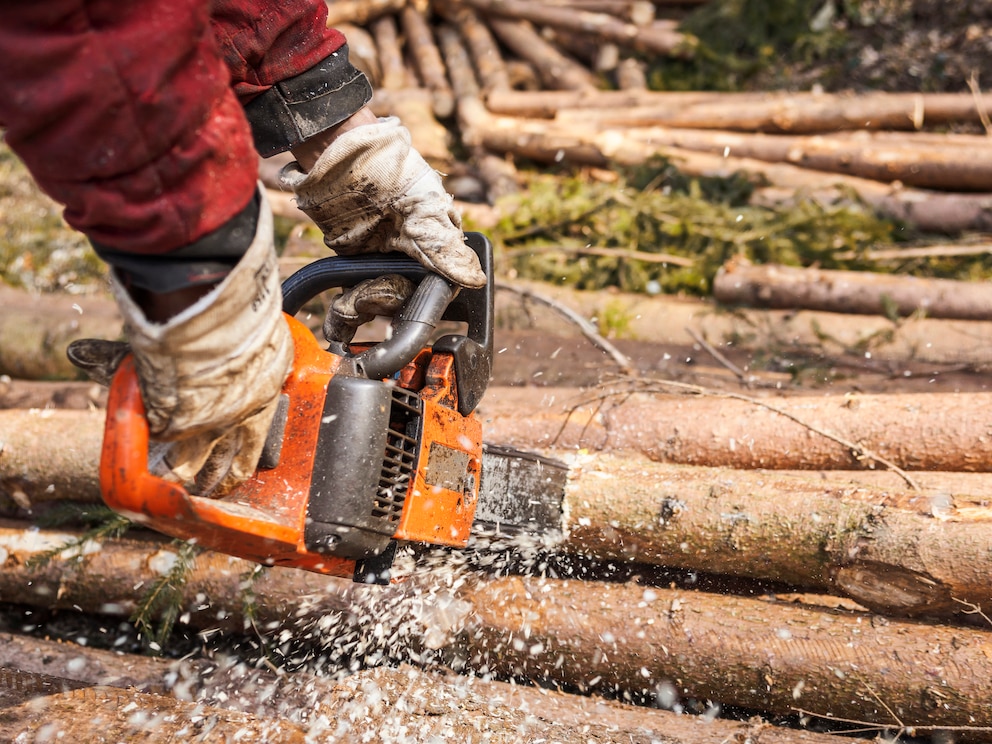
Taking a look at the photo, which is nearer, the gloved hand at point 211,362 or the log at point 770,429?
the gloved hand at point 211,362

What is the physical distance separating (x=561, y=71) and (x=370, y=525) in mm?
6445

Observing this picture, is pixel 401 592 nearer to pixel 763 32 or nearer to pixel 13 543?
pixel 13 543

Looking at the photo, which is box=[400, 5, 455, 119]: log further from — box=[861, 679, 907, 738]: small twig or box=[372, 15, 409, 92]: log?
box=[861, 679, 907, 738]: small twig

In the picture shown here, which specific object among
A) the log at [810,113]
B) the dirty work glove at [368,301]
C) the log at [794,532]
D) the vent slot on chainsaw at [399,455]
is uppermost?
the dirty work glove at [368,301]

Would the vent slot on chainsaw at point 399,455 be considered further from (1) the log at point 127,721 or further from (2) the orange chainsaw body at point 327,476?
(1) the log at point 127,721

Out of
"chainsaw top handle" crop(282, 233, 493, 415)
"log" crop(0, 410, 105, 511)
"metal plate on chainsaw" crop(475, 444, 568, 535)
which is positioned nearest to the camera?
"chainsaw top handle" crop(282, 233, 493, 415)

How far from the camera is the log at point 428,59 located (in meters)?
7.40

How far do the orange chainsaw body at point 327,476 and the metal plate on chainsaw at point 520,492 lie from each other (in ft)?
0.66

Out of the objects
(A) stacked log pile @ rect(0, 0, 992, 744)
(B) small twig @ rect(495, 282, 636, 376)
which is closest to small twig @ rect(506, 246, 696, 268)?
(B) small twig @ rect(495, 282, 636, 376)

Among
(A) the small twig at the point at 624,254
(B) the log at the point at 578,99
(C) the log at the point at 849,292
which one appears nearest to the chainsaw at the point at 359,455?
(C) the log at the point at 849,292

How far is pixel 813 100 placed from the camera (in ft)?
19.3

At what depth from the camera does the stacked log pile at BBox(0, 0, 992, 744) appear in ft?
6.81

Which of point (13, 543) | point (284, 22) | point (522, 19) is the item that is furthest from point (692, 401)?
point (522, 19)

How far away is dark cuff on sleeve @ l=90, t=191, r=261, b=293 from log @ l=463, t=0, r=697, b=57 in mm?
6618
